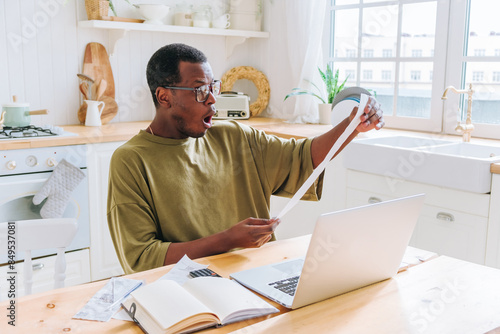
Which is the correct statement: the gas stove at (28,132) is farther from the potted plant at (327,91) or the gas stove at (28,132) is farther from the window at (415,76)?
the window at (415,76)

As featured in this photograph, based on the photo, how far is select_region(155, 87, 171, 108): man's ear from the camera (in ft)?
5.21

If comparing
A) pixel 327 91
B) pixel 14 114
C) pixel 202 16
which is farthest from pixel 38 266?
pixel 327 91

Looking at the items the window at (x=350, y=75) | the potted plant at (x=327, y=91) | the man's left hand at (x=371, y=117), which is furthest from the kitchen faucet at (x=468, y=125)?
the man's left hand at (x=371, y=117)

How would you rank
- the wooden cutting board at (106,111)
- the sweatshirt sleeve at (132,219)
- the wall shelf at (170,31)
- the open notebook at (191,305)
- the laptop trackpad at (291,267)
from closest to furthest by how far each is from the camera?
the open notebook at (191,305) → the laptop trackpad at (291,267) → the sweatshirt sleeve at (132,219) → the wall shelf at (170,31) → the wooden cutting board at (106,111)

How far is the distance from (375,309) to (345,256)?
13 centimetres

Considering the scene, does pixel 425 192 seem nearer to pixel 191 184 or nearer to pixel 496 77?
pixel 496 77

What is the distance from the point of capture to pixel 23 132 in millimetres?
2645

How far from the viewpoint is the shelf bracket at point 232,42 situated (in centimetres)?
377

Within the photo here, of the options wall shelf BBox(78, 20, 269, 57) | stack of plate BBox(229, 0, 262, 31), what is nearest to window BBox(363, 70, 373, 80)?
wall shelf BBox(78, 20, 269, 57)

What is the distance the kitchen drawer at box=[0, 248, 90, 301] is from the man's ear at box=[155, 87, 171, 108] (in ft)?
4.71

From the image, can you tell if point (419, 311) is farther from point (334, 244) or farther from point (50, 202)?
point (50, 202)

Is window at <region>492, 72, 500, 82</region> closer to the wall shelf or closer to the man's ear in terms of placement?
the wall shelf

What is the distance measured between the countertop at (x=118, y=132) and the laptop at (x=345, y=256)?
5.46 feet

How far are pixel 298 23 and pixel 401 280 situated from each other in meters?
2.56
